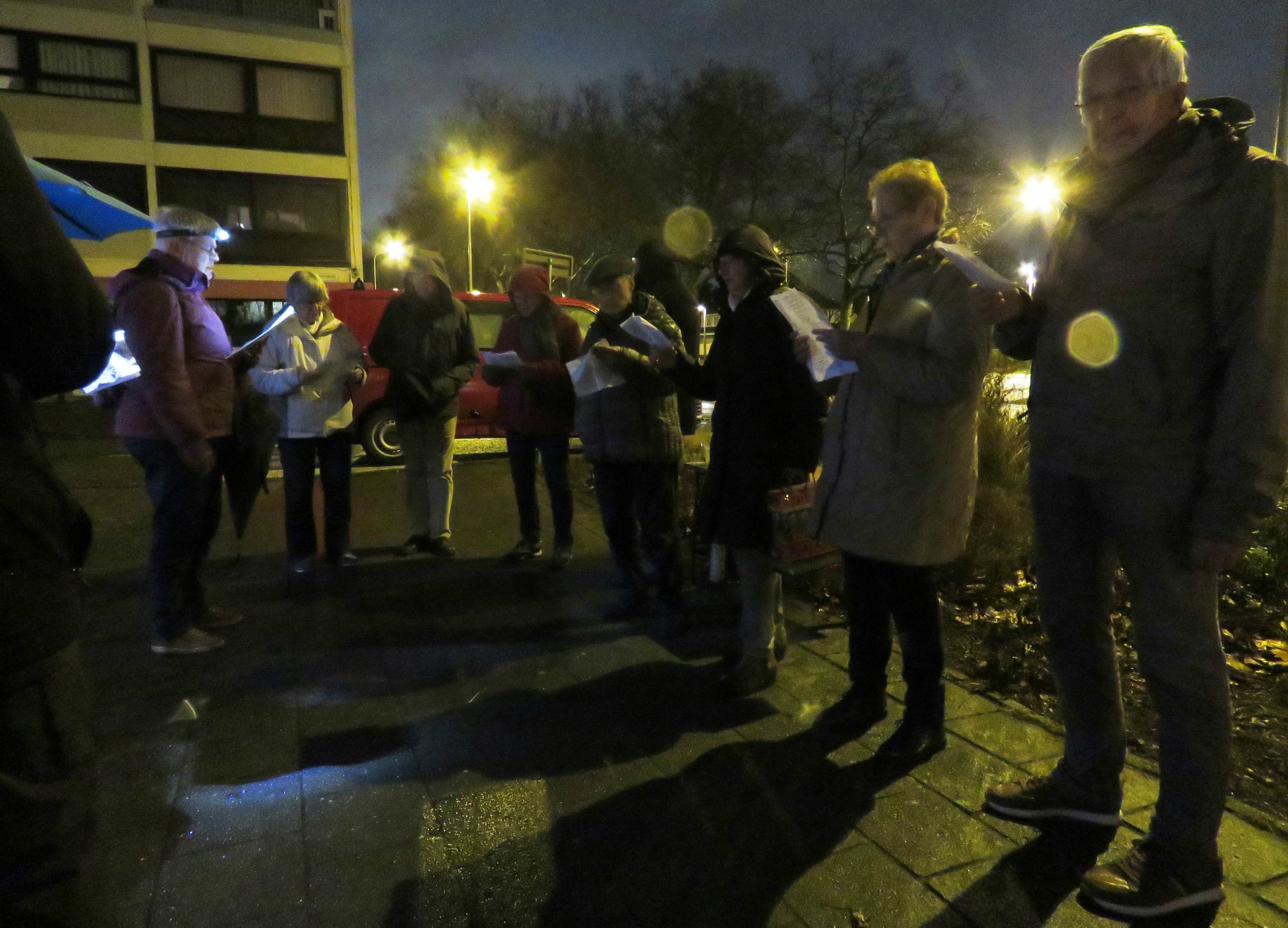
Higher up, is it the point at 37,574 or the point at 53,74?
the point at 53,74

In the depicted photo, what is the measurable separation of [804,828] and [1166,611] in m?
1.18

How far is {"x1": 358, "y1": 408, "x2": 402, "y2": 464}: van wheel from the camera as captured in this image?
33.6 ft

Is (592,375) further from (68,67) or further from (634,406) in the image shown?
(68,67)

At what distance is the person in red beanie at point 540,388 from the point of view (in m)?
5.34

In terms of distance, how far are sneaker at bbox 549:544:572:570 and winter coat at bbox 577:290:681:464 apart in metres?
1.29

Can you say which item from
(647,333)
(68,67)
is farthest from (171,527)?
(68,67)

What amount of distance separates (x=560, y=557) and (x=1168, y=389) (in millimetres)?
3939

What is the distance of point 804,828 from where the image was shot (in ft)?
8.77

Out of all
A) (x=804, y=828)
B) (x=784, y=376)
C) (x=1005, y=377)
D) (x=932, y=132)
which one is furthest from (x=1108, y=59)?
(x=932, y=132)

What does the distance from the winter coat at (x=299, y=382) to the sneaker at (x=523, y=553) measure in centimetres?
130

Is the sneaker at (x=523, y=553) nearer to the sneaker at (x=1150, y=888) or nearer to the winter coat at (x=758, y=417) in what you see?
the winter coat at (x=758, y=417)

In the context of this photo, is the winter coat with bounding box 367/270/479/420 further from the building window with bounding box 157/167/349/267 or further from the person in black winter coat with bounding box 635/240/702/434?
the building window with bounding box 157/167/349/267

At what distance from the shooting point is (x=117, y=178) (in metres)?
23.7

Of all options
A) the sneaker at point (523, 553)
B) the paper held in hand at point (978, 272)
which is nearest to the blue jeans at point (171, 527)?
the sneaker at point (523, 553)
